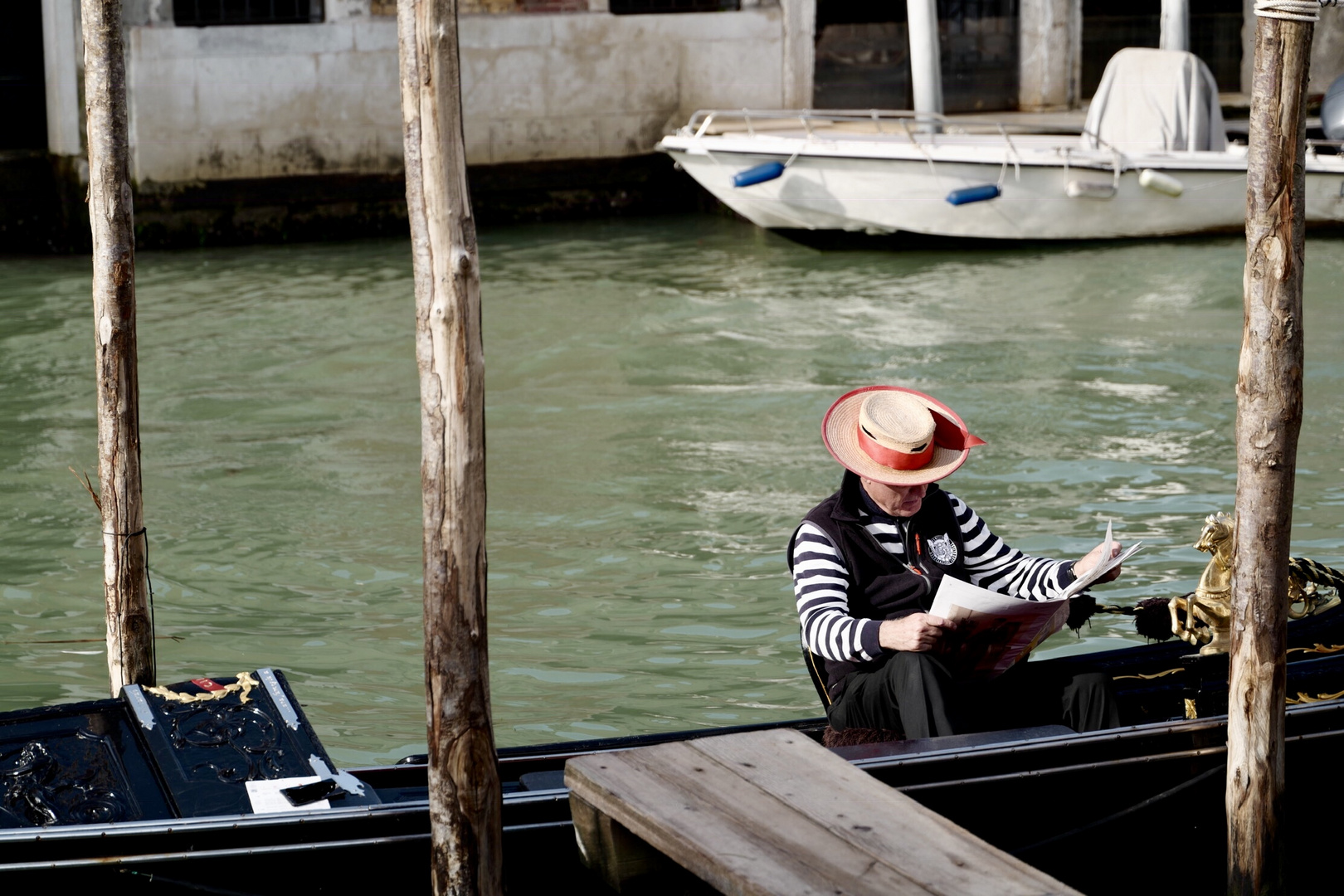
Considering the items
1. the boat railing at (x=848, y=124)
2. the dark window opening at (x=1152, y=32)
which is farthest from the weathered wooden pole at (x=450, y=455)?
the dark window opening at (x=1152, y=32)

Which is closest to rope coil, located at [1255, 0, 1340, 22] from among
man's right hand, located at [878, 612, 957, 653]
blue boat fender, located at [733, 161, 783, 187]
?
man's right hand, located at [878, 612, 957, 653]

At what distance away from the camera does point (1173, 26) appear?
12.3 meters

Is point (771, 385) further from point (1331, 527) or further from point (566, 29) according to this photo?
point (566, 29)

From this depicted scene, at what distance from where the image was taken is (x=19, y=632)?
520cm

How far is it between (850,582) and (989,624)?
336 mm

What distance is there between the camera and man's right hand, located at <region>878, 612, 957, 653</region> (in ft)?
10.1

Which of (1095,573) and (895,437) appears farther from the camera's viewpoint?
(895,437)

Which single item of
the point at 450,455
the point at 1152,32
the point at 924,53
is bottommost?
the point at 450,455

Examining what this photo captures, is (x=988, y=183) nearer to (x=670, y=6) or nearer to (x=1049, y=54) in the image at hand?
(x=670, y=6)

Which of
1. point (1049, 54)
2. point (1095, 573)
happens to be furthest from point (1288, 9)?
point (1049, 54)

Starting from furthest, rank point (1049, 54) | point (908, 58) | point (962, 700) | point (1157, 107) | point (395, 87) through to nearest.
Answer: point (908, 58)
point (1049, 54)
point (395, 87)
point (1157, 107)
point (962, 700)

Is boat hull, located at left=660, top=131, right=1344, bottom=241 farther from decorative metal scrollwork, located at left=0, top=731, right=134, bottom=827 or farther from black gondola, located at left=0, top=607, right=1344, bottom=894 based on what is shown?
decorative metal scrollwork, located at left=0, top=731, right=134, bottom=827

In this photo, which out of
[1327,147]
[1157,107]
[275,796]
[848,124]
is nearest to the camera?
[275,796]

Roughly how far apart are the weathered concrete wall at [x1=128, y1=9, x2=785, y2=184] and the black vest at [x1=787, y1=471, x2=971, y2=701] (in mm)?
9630
